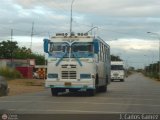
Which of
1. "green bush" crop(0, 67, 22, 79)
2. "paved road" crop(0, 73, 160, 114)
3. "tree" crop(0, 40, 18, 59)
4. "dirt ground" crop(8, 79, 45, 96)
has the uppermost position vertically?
"tree" crop(0, 40, 18, 59)

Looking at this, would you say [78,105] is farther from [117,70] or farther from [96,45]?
[117,70]

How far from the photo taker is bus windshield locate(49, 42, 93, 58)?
101 feet

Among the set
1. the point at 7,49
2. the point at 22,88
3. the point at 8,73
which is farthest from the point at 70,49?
the point at 7,49

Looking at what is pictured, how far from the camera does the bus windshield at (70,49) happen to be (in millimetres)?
30891

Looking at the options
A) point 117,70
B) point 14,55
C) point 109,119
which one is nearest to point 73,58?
point 109,119

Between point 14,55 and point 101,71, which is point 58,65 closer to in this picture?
point 101,71

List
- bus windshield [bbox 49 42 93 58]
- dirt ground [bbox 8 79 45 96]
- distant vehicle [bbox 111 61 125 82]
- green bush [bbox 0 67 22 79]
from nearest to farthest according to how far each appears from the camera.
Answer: bus windshield [bbox 49 42 93 58] < dirt ground [bbox 8 79 45 96] < green bush [bbox 0 67 22 79] < distant vehicle [bbox 111 61 125 82]

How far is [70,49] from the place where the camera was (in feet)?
102

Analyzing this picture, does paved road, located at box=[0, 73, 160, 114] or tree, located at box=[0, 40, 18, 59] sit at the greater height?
tree, located at box=[0, 40, 18, 59]

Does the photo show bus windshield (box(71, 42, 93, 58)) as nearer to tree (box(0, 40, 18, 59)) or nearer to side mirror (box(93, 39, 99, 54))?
side mirror (box(93, 39, 99, 54))

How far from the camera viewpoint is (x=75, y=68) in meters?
30.7

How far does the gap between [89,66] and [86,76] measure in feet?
1.96

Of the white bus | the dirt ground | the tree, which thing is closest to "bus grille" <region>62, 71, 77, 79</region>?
the white bus

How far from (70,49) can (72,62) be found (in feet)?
2.68
